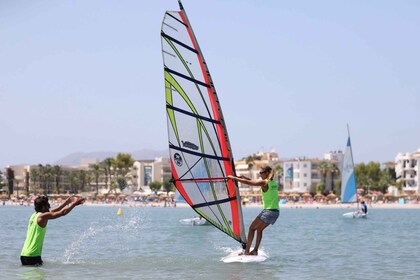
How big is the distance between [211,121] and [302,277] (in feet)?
9.98

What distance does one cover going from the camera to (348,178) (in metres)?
63.4

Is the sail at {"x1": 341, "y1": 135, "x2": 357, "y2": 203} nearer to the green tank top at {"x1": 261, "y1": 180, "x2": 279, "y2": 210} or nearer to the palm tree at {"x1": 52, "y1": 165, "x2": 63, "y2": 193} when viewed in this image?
the green tank top at {"x1": 261, "y1": 180, "x2": 279, "y2": 210}

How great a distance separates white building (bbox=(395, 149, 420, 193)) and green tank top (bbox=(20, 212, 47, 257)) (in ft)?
386

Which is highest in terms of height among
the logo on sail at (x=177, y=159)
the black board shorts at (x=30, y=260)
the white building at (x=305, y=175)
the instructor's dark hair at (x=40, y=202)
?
the white building at (x=305, y=175)

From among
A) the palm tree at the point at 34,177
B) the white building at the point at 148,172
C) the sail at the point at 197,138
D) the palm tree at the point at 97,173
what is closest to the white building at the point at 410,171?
the white building at the point at 148,172

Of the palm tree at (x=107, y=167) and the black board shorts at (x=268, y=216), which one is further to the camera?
the palm tree at (x=107, y=167)

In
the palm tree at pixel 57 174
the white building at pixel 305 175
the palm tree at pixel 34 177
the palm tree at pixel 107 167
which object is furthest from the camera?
the palm tree at pixel 57 174

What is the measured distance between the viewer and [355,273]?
13852 mm

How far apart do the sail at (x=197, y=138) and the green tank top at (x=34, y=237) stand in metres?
2.69

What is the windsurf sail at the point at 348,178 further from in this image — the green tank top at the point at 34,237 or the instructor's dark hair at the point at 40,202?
the instructor's dark hair at the point at 40,202

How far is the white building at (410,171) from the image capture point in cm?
12619

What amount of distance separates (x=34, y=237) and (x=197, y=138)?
3.36 m

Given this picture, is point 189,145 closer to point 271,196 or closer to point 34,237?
point 271,196

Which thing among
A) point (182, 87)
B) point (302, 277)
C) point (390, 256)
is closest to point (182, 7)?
point (182, 87)
